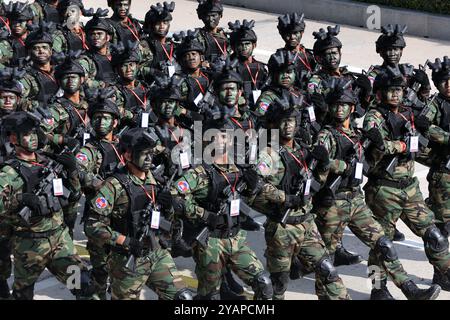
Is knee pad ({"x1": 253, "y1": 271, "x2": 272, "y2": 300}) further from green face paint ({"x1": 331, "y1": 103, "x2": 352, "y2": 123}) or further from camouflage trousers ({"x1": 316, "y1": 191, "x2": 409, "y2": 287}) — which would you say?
green face paint ({"x1": 331, "y1": 103, "x2": 352, "y2": 123})

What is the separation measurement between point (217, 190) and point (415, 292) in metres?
2.34

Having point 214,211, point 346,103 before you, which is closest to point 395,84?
point 346,103

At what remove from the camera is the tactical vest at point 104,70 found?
1577cm

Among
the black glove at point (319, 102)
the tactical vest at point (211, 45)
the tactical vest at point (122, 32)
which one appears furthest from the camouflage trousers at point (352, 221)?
the tactical vest at point (122, 32)

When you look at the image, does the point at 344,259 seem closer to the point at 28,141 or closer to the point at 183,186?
the point at 183,186

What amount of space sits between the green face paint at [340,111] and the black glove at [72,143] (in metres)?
2.75

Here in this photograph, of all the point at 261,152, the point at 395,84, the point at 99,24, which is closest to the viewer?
the point at 261,152

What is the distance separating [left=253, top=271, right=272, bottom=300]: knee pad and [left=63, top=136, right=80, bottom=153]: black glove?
269cm

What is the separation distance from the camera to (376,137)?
12.9 metres

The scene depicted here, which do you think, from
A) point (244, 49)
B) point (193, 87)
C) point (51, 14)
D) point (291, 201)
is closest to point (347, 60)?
point (51, 14)

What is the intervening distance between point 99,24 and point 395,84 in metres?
4.56

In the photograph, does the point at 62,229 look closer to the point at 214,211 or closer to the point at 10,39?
the point at 214,211

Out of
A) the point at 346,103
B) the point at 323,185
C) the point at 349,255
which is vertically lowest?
the point at 349,255

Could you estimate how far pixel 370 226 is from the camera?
12680mm
